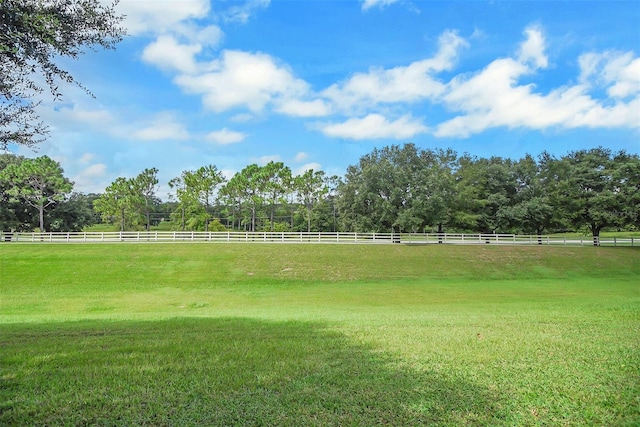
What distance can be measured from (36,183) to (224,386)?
4674 cm

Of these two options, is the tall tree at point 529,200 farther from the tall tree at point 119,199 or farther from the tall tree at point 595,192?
the tall tree at point 119,199

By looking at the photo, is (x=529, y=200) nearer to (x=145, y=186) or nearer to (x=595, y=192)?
(x=595, y=192)

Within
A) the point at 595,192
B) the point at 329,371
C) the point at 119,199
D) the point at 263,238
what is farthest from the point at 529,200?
the point at 119,199

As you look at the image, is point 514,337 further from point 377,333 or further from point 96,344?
point 96,344

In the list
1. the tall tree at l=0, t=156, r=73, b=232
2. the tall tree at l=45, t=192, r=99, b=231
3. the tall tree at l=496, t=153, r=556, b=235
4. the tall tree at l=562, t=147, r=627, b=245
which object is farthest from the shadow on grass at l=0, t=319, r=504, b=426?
the tall tree at l=45, t=192, r=99, b=231

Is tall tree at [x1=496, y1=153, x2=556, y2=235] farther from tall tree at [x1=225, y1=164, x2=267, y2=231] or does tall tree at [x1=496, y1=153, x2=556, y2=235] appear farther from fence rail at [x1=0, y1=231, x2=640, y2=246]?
tall tree at [x1=225, y1=164, x2=267, y2=231]

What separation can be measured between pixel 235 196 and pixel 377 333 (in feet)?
164

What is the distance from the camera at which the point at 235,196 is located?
5481 centimetres

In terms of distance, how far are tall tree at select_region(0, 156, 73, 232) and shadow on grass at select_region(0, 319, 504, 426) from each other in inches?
1659

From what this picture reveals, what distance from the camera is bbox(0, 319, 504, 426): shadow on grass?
134 inches

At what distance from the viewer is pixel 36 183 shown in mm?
40656

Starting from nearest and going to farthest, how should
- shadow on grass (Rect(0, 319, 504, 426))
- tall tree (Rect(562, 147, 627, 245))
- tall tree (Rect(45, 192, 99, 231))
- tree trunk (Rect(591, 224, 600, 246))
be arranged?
shadow on grass (Rect(0, 319, 504, 426)), tall tree (Rect(562, 147, 627, 245)), tree trunk (Rect(591, 224, 600, 246)), tall tree (Rect(45, 192, 99, 231))

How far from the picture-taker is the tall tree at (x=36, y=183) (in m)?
39.9

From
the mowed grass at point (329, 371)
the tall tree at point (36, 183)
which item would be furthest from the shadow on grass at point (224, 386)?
the tall tree at point (36, 183)
